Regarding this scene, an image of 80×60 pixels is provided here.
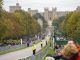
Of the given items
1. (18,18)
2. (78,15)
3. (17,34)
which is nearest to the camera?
(78,15)

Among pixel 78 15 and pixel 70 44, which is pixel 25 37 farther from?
pixel 70 44

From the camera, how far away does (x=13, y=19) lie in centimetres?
11612

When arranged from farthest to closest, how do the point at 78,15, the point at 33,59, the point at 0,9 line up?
the point at 78,15
the point at 0,9
the point at 33,59

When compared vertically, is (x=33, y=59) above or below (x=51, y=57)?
below

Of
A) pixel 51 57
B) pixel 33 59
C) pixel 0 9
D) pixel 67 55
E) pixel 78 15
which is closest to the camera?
pixel 67 55

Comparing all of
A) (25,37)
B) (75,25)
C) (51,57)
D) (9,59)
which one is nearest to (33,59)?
(51,57)

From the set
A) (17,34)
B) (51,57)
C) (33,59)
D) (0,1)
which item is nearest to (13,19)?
(17,34)

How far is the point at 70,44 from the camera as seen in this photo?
670 cm

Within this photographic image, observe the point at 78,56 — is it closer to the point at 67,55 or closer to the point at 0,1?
the point at 67,55

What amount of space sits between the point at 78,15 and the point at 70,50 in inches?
3896

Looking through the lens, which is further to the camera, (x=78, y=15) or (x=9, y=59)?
(x=78, y=15)

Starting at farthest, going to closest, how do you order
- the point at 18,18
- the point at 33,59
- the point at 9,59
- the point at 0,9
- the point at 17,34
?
the point at 18,18
the point at 17,34
the point at 0,9
the point at 9,59
the point at 33,59

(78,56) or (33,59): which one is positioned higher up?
(78,56)

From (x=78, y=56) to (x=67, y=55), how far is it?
18cm
